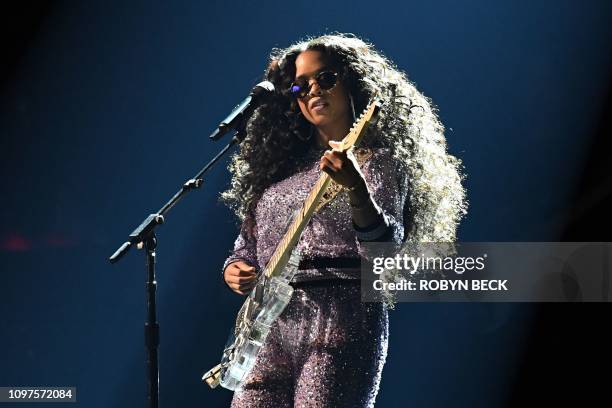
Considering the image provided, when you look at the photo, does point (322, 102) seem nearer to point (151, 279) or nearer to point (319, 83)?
point (319, 83)

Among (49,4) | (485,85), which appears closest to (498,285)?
(485,85)

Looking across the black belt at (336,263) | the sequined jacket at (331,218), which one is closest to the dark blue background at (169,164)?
the sequined jacket at (331,218)

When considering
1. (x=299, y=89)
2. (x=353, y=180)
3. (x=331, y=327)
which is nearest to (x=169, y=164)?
(x=299, y=89)

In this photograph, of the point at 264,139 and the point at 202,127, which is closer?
the point at 264,139

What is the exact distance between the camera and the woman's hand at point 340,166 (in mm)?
2145

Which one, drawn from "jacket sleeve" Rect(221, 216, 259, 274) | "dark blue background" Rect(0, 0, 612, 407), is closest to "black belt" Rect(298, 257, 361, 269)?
"jacket sleeve" Rect(221, 216, 259, 274)

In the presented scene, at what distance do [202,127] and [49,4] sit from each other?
84cm

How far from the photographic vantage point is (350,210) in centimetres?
243

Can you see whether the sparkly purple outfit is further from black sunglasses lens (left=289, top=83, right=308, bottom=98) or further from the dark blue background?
the dark blue background

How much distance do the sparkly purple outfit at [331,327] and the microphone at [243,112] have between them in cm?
29

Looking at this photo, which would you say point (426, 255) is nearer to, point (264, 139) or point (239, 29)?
point (264, 139)

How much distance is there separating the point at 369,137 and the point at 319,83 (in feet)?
0.72

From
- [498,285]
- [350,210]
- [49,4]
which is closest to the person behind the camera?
[350,210]

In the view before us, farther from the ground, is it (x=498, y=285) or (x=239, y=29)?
(x=239, y=29)
